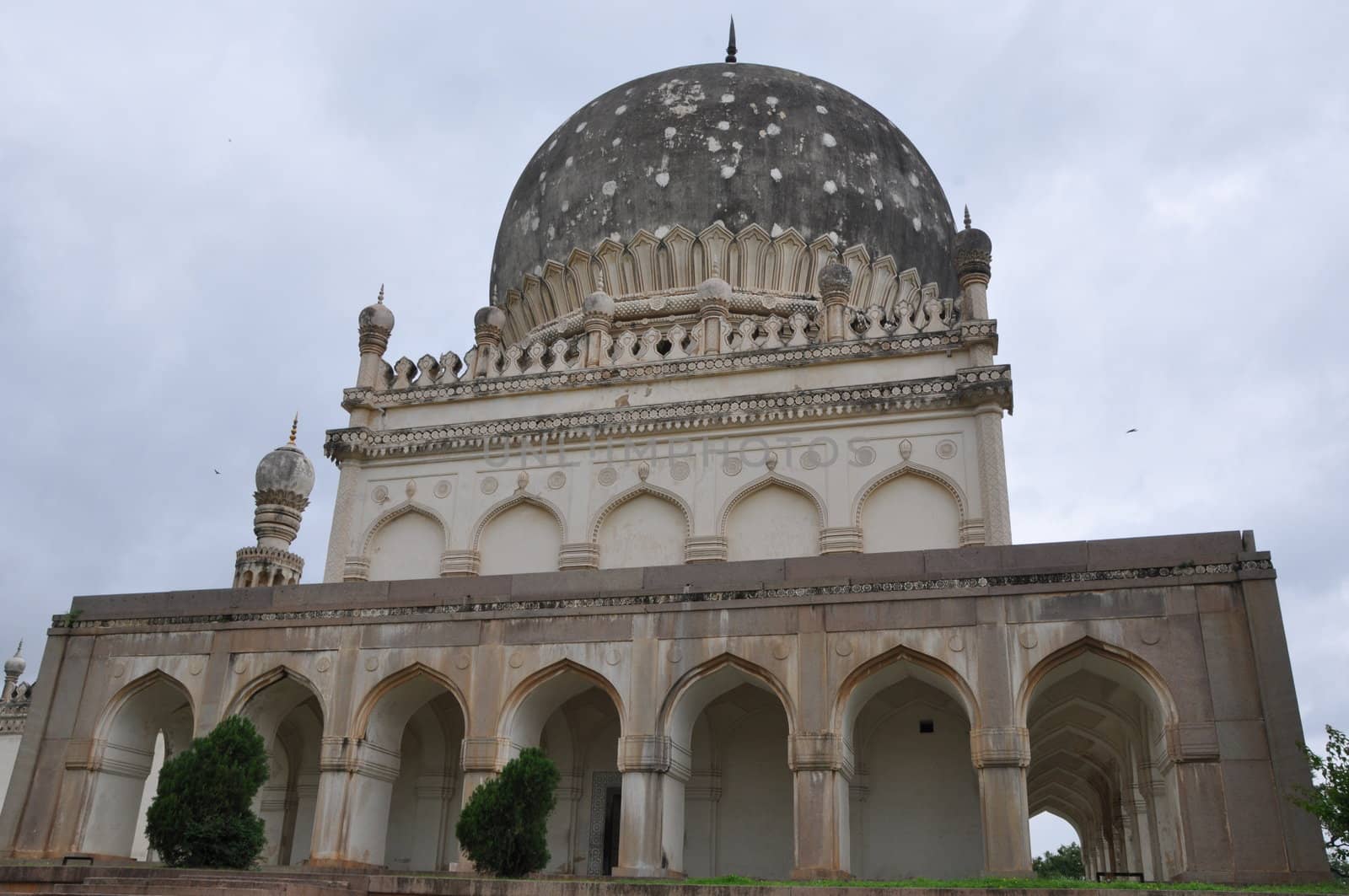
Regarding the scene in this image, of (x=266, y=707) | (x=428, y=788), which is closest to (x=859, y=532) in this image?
(x=428, y=788)

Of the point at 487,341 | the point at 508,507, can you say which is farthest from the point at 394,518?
the point at 487,341

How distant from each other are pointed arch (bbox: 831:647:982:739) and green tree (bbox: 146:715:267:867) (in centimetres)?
491

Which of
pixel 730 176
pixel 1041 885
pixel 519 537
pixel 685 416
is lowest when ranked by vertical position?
pixel 1041 885

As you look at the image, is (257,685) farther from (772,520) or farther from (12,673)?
(12,673)

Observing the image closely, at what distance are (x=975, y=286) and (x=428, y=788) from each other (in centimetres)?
865

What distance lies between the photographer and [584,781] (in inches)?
513

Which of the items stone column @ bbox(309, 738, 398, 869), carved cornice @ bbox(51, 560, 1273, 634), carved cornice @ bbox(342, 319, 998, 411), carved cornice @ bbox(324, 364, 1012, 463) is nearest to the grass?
carved cornice @ bbox(51, 560, 1273, 634)

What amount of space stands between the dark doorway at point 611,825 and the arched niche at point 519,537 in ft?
9.69

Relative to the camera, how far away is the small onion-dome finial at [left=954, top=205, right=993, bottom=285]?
1505cm

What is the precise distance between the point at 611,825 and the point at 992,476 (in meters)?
5.57

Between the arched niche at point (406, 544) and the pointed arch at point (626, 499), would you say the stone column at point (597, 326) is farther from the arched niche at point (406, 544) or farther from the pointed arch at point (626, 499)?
the arched niche at point (406, 544)

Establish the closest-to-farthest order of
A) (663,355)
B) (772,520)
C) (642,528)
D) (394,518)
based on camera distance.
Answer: (772,520) < (642,528) < (394,518) < (663,355)

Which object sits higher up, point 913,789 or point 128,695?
point 128,695

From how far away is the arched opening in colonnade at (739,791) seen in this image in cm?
1226
